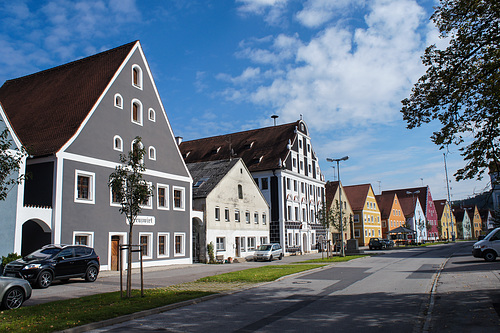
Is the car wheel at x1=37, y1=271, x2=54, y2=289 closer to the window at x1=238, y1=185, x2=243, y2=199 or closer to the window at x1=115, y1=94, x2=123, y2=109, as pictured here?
the window at x1=115, y1=94, x2=123, y2=109

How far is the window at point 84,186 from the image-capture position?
79.9 ft

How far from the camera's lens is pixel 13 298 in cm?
1191

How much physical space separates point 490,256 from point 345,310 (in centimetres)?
2046

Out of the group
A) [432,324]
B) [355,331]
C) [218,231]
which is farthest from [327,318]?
[218,231]

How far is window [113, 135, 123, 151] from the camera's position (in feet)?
89.8

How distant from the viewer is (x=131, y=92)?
29.6m

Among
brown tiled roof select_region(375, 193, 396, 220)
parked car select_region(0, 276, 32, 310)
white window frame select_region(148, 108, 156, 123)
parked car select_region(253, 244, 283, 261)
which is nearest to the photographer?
parked car select_region(0, 276, 32, 310)

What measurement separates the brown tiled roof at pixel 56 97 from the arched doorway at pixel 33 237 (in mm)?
3885

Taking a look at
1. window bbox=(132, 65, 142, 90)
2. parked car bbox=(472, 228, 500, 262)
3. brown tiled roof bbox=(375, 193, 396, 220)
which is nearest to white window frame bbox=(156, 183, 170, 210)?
window bbox=(132, 65, 142, 90)

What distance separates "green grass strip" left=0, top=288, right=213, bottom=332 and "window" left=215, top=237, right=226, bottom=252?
22.6 m

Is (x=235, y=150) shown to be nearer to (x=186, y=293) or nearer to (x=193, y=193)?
(x=193, y=193)

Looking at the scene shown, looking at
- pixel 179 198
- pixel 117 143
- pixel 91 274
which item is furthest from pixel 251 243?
pixel 91 274

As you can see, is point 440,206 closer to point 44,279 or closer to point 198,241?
point 198,241

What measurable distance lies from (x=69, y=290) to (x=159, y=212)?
1444 cm
